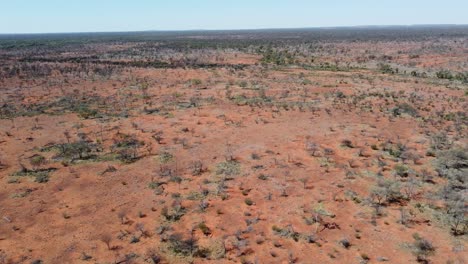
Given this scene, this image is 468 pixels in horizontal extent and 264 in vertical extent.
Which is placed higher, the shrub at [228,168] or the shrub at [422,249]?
the shrub at [228,168]

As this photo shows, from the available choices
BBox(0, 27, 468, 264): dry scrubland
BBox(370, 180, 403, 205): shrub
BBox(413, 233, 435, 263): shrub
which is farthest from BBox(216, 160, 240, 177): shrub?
BBox(413, 233, 435, 263): shrub

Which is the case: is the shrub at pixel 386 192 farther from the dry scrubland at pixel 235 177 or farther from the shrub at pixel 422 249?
the shrub at pixel 422 249

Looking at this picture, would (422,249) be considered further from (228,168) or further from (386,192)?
(228,168)

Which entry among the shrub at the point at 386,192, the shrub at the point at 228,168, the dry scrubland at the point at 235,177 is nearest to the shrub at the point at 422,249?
the dry scrubland at the point at 235,177

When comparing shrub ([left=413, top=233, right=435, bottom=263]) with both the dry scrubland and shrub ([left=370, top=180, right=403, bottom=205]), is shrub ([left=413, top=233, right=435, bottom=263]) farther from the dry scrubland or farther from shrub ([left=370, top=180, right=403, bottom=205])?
shrub ([left=370, top=180, right=403, bottom=205])

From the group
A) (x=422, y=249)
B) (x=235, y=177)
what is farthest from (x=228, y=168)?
(x=422, y=249)

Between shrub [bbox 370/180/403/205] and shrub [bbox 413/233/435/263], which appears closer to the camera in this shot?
shrub [bbox 413/233/435/263]

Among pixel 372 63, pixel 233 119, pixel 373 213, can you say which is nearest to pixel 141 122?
pixel 233 119

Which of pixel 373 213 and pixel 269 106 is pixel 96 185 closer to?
pixel 373 213
